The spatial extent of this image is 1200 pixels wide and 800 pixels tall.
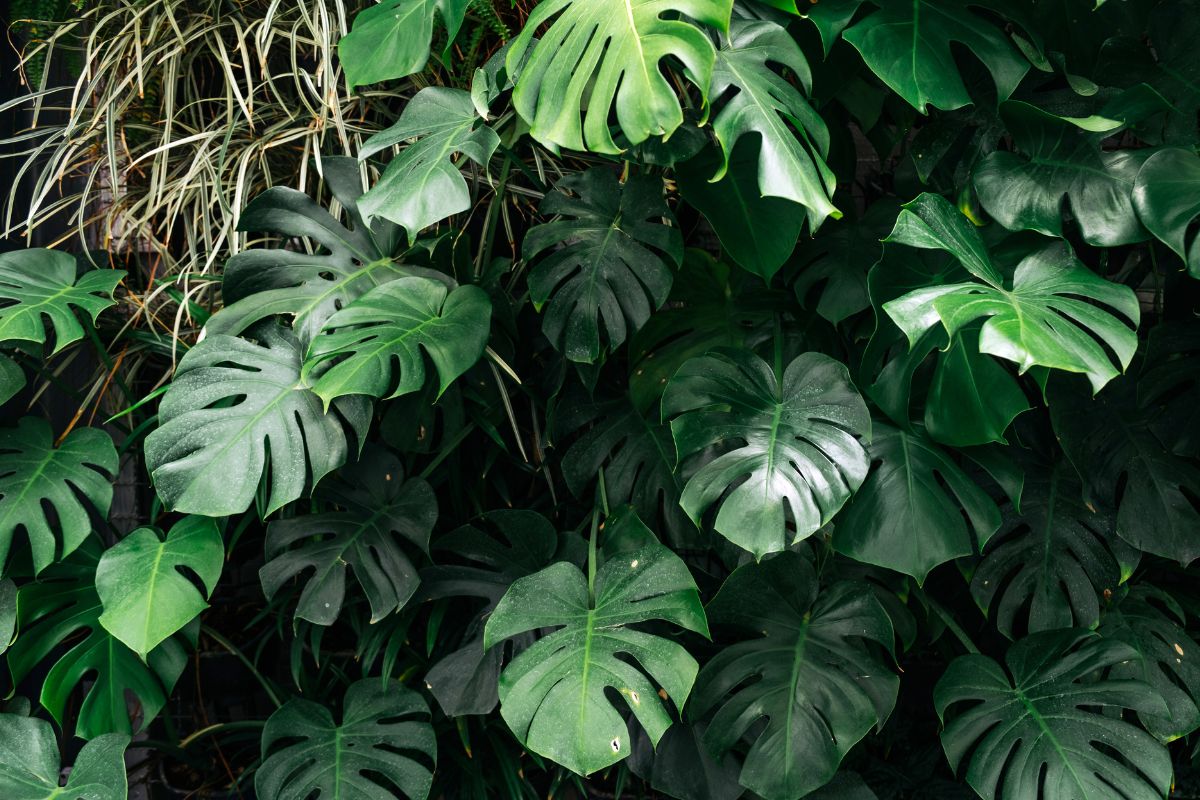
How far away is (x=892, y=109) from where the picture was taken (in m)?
1.60

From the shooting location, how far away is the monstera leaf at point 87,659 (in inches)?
58.1

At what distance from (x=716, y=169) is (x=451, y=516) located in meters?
0.82

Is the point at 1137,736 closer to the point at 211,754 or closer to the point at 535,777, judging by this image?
the point at 535,777

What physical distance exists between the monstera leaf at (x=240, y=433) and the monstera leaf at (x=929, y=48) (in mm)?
863

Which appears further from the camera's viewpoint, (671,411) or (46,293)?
(46,293)

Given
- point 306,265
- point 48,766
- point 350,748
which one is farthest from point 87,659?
point 306,265

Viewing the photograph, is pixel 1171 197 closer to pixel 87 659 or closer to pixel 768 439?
pixel 768 439

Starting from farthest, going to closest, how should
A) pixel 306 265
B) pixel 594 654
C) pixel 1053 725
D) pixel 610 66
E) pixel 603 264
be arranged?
pixel 306 265 → pixel 603 264 → pixel 1053 725 → pixel 594 654 → pixel 610 66

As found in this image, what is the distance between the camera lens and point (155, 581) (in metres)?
1.38


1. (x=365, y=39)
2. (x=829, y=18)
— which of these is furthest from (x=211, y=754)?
(x=829, y=18)

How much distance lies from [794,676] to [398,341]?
0.74 meters

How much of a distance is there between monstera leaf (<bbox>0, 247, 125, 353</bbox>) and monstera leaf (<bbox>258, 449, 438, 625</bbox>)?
0.43 meters

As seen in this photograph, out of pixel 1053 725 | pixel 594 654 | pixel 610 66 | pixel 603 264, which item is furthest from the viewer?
pixel 603 264

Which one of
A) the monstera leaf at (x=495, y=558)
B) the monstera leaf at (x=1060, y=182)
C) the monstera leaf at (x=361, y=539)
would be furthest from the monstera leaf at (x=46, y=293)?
the monstera leaf at (x=1060, y=182)
